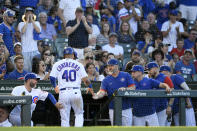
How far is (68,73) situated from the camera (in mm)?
9164

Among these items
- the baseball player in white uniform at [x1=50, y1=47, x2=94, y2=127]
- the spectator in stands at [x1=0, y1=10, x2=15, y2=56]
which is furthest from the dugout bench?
the baseball player in white uniform at [x1=50, y1=47, x2=94, y2=127]

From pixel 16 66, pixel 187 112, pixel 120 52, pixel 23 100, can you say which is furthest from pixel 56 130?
pixel 120 52

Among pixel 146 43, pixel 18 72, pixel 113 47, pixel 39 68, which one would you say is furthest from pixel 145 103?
pixel 146 43

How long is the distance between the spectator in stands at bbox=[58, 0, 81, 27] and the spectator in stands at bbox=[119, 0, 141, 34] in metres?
1.50

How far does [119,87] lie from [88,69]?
180cm

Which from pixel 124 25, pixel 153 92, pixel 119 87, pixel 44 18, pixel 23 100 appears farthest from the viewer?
pixel 124 25

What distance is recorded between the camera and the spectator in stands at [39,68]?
10570mm

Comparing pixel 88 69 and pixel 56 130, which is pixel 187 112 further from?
pixel 56 130

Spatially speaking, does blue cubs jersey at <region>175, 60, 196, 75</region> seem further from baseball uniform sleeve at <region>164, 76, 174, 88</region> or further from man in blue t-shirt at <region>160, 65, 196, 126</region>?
baseball uniform sleeve at <region>164, 76, 174, 88</region>

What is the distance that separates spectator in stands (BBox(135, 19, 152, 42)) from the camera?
1352 centimetres

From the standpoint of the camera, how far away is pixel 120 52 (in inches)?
498

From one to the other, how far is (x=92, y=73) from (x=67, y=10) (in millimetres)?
2746

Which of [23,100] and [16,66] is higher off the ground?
[16,66]

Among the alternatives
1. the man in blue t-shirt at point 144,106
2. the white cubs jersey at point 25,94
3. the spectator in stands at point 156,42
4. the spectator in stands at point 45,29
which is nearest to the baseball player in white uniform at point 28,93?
the white cubs jersey at point 25,94
